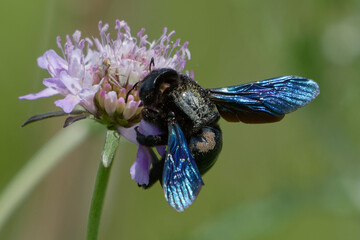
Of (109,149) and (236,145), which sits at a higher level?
(109,149)

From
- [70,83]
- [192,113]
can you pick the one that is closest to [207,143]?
[192,113]

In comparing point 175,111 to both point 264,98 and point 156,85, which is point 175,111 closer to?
point 156,85

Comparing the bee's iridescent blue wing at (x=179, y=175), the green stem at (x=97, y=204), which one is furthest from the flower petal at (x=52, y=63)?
the bee's iridescent blue wing at (x=179, y=175)

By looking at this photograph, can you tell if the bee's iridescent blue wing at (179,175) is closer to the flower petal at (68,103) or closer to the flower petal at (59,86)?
the flower petal at (68,103)

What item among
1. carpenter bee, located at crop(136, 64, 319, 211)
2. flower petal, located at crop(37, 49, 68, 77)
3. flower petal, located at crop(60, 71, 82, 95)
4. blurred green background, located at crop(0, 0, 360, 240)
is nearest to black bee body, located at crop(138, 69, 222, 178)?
carpenter bee, located at crop(136, 64, 319, 211)

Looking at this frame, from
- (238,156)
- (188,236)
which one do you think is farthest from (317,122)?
(188,236)
